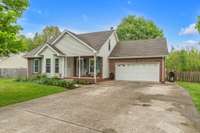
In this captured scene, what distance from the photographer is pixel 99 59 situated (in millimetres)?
22328

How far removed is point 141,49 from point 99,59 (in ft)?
16.9

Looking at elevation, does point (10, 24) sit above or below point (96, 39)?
below

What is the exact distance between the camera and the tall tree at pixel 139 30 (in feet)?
143

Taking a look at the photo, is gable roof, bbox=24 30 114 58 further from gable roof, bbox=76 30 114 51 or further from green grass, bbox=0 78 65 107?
green grass, bbox=0 78 65 107

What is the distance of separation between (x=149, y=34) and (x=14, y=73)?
1148 inches

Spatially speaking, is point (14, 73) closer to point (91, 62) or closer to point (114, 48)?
point (91, 62)

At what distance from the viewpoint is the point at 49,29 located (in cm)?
5091

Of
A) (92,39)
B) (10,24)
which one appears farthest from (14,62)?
(10,24)

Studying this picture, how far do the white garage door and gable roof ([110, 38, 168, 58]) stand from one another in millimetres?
1054

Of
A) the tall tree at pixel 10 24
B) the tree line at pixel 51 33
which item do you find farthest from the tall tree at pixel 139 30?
the tall tree at pixel 10 24

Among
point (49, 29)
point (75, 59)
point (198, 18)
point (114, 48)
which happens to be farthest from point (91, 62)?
point (49, 29)

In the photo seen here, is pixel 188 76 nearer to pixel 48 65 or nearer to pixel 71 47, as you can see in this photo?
pixel 71 47

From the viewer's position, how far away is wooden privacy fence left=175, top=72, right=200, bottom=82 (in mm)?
22388

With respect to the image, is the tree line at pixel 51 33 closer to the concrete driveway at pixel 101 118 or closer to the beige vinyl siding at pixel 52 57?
the beige vinyl siding at pixel 52 57
